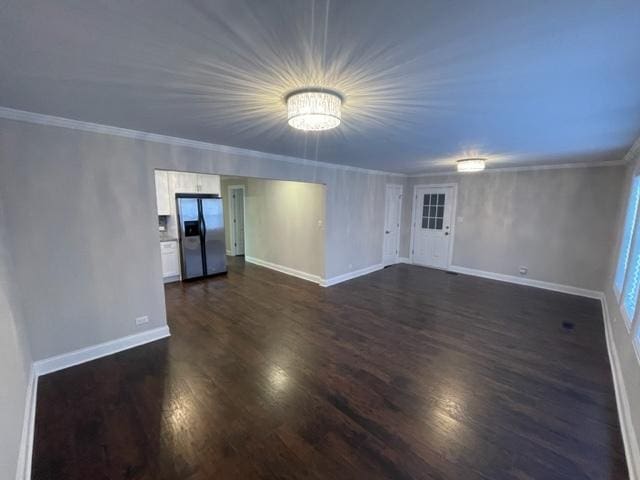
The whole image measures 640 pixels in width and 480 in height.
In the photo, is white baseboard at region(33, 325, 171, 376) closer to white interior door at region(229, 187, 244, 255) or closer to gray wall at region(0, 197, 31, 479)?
gray wall at region(0, 197, 31, 479)

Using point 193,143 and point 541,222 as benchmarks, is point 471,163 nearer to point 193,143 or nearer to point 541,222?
point 541,222

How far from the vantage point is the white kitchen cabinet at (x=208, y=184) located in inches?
222

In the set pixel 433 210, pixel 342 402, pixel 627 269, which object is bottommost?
pixel 342 402

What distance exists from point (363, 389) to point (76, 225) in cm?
314

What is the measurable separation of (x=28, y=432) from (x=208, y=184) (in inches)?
182

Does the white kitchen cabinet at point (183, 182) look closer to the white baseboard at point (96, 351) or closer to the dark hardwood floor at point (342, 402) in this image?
the dark hardwood floor at point (342, 402)

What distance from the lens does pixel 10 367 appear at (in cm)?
171

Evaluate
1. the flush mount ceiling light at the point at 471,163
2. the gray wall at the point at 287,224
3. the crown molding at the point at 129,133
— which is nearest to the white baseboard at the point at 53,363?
the crown molding at the point at 129,133

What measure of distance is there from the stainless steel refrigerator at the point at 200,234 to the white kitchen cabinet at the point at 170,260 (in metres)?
0.14

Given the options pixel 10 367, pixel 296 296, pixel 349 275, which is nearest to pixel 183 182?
pixel 296 296

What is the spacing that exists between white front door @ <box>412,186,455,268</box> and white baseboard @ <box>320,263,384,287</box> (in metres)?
1.23

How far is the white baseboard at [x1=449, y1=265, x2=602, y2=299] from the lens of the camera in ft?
16.0

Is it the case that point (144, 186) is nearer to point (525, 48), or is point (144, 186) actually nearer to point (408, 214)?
point (525, 48)

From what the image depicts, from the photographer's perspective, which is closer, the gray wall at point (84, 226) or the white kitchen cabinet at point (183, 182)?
the gray wall at point (84, 226)
